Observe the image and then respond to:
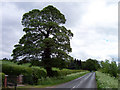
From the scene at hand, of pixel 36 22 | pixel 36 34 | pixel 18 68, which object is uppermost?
pixel 36 22

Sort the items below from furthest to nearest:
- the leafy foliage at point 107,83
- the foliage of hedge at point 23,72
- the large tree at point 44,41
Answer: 1. the large tree at point 44,41
2. the foliage of hedge at point 23,72
3. the leafy foliage at point 107,83

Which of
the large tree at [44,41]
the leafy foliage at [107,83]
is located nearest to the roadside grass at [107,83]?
the leafy foliage at [107,83]

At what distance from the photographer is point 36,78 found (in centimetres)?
1705

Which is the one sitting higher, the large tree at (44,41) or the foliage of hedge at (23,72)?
the large tree at (44,41)

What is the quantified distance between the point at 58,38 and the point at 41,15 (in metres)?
4.95

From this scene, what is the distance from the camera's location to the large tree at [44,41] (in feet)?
64.7

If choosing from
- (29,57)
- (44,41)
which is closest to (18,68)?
(29,57)

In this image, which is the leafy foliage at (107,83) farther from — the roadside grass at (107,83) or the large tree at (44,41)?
the large tree at (44,41)

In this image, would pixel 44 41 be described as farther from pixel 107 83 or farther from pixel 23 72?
pixel 107 83

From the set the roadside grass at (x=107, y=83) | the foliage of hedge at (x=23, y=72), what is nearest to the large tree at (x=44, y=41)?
the foliage of hedge at (x=23, y=72)

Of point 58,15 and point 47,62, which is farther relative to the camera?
point 58,15

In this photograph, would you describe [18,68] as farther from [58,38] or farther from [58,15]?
[58,15]

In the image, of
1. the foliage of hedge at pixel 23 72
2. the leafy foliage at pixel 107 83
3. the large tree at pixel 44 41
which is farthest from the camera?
the large tree at pixel 44 41

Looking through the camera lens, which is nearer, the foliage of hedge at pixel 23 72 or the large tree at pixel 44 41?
the foliage of hedge at pixel 23 72
